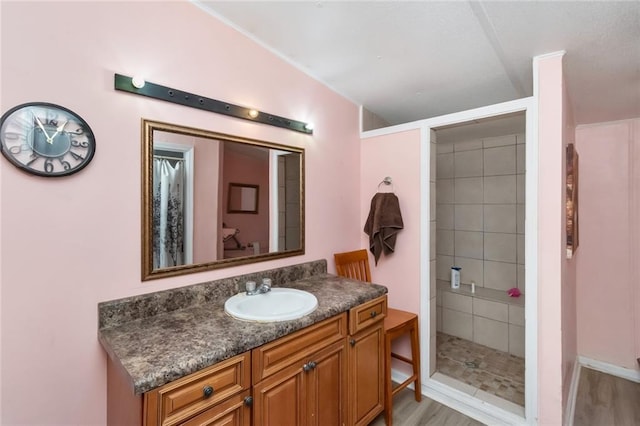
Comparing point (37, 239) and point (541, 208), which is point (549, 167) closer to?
point (541, 208)

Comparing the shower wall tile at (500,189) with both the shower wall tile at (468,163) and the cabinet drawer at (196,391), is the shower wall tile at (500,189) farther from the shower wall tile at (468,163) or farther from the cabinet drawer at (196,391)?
the cabinet drawer at (196,391)

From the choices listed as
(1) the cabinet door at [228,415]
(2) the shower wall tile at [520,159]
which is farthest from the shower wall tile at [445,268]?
(1) the cabinet door at [228,415]

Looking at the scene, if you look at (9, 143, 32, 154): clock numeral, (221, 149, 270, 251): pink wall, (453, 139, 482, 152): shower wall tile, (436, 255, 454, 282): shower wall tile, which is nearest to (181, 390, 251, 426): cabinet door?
(221, 149, 270, 251): pink wall

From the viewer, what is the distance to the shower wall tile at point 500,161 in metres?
3.15

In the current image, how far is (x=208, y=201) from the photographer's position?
1.58 metres

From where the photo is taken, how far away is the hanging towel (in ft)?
7.38

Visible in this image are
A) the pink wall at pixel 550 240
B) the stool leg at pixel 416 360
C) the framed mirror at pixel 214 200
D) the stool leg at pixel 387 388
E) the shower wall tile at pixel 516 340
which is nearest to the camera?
the framed mirror at pixel 214 200

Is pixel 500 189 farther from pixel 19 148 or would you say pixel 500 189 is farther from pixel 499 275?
pixel 19 148

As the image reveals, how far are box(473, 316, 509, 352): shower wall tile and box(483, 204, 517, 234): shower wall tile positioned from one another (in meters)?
0.98

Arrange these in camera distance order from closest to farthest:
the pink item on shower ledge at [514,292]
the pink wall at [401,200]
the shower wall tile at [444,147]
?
1. the pink wall at [401,200]
2. the pink item on shower ledge at [514,292]
3. the shower wall tile at [444,147]

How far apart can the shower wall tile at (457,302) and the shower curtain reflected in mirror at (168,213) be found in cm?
282

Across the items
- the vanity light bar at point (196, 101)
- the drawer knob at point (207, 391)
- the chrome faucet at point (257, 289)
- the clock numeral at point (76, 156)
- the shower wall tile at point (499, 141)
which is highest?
the shower wall tile at point (499, 141)

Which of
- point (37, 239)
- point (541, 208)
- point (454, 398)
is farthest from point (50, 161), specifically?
point (454, 398)

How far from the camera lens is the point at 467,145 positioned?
3.44m
